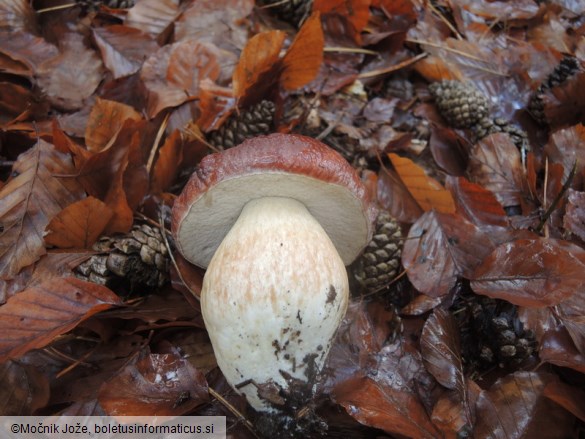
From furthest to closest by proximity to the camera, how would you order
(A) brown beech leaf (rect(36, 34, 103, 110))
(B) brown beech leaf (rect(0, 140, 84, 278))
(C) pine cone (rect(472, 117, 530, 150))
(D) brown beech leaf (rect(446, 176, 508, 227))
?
1. (C) pine cone (rect(472, 117, 530, 150))
2. (A) brown beech leaf (rect(36, 34, 103, 110))
3. (D) brown beech leaf (rect(446, 176, 508, 227))
4. (B) brown beech leaf (rect(0, 140, 84, 278))

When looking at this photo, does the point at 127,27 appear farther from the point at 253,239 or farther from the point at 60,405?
the point at 60,405

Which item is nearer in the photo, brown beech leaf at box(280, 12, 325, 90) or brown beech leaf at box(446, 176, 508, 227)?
brown beech leaf at box(446, 176, 508, 227)

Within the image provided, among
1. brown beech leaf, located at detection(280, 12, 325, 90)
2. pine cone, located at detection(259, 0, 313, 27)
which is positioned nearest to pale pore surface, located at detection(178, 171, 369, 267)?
brown beech leaf, located at detection(280, 12, 325, 90)

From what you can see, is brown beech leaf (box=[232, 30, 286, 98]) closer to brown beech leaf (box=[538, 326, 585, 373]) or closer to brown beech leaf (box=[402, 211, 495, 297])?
brown beech leaf (box=[402, 211, 495, 297])

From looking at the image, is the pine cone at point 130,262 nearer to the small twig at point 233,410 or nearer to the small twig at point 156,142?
the small twig at point 156,142

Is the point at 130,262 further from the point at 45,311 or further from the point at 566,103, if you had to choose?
the point at 566,103

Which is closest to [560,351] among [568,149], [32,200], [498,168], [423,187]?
[423,187]

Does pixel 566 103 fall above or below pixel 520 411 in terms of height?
above
